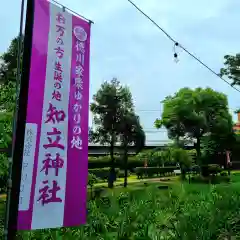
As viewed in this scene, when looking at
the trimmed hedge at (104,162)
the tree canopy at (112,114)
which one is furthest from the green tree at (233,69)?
the trimmed hedge at (104,162)

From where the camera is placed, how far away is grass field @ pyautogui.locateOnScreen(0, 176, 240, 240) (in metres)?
6.80

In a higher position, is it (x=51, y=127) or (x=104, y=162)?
(x=104, y=162)

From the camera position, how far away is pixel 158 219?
25.8ft

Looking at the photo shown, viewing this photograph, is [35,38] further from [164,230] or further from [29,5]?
[164,230]

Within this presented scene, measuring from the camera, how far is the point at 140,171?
90.3 ft

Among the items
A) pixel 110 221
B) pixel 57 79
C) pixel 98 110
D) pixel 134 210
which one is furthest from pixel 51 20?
pixel 98 110

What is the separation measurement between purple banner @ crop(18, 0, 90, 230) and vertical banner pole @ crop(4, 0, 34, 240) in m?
0.07

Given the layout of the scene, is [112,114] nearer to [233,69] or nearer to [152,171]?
[233,69]

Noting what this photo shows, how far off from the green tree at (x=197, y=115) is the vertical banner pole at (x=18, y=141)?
69.4ft

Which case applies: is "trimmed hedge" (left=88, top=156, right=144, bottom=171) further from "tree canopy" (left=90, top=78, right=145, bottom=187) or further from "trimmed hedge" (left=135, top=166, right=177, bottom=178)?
"tree canopy" (left=90, top=78, right=145, bottom=187)

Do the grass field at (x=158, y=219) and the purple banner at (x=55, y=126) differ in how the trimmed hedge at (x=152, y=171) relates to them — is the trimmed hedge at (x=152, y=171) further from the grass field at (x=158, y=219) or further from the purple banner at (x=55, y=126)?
the purple banner at (x=55, y=126)

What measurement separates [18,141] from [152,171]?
2565 cm

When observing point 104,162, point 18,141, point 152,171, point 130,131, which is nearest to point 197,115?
point 152,171

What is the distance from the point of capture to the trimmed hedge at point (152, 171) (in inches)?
1086
